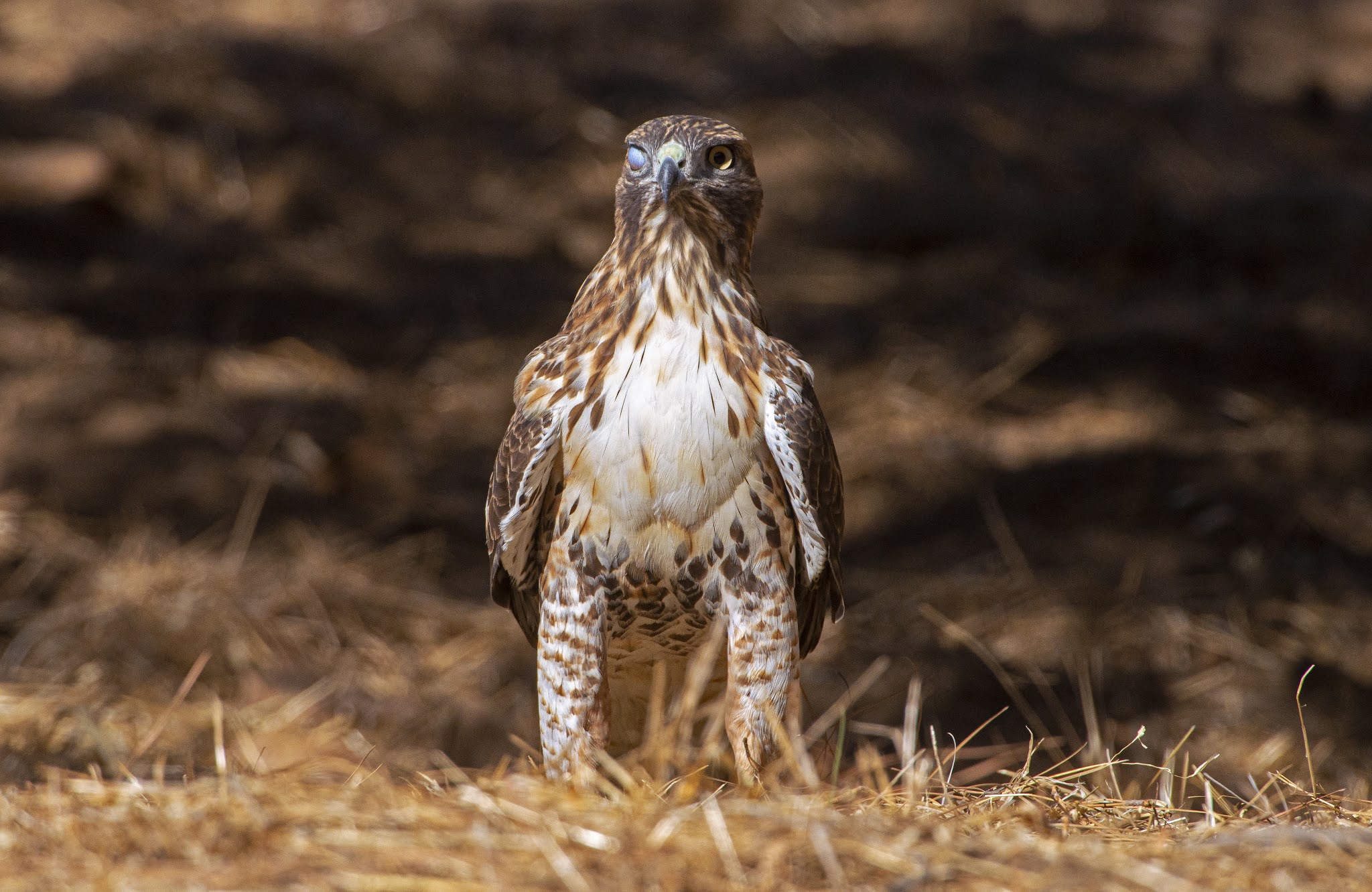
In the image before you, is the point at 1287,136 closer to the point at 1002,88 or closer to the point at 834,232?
the point at 1002,88

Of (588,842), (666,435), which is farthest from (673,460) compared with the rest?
(588,842)

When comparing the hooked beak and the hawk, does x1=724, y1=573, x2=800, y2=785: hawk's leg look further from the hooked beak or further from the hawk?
the hooked beak


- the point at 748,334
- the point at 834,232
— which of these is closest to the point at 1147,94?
the point at 834,232

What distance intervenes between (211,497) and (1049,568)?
361cm

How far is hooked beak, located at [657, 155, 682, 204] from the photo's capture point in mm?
3021

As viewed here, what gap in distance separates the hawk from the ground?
504 millimetres

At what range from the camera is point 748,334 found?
3.12 m

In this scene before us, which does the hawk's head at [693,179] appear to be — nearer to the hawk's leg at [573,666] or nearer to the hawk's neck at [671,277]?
the hawk's neck at [671,277]

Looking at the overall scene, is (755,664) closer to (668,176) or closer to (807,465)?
(807,465)

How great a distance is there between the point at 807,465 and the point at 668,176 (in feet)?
2.39

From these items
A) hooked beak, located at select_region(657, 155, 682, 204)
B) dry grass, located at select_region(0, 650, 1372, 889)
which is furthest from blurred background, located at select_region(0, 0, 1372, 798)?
hooked beak, located at select_region(657, 155, 682, 204)

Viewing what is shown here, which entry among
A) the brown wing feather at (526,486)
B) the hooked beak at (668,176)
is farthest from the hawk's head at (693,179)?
the brown wing feather at (526,486)

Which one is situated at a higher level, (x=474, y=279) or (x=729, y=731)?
(x=474, y=279)

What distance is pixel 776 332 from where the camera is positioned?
6.60 metres
